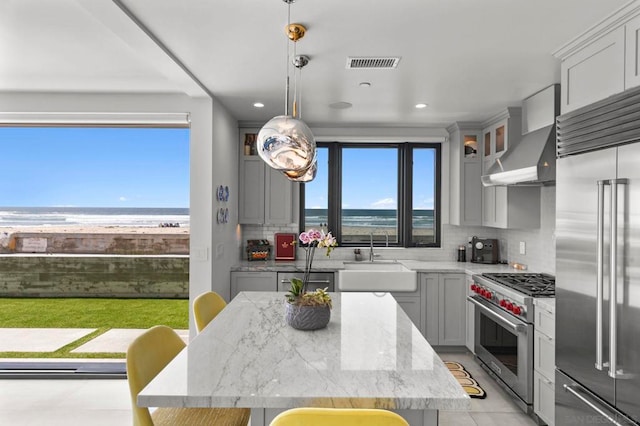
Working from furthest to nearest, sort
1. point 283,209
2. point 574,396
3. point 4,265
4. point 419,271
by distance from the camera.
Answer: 1. point 4,265
2. point 283,209
3. point 419,271
4. point 574,396

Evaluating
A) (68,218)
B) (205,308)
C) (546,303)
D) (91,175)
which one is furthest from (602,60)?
(68,218)

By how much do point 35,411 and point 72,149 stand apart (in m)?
9.59

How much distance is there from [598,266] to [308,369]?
5.31 ft

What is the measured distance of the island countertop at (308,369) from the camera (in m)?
1.21

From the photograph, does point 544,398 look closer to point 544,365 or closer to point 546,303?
point 544,365

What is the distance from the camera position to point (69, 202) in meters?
10.3

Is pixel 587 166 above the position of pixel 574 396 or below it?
above

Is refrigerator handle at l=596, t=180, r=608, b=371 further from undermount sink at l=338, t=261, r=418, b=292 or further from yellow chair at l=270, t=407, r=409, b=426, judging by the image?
undermount sink at l=338, t=261, r=418, b=292

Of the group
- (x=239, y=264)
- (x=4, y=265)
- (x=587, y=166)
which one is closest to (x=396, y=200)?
(x=239, y=264)

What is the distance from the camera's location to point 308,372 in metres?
1.39

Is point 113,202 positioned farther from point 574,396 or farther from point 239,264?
point 574,396

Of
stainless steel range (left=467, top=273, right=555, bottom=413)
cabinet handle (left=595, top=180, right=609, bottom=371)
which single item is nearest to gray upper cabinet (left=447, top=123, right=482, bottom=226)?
stainless steel range (left=467, top=273, right=555, bottom=413)

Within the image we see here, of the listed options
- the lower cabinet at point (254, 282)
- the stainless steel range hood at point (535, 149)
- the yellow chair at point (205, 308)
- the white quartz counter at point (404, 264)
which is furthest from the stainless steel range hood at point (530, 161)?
the yellow chair at point (205, 308)

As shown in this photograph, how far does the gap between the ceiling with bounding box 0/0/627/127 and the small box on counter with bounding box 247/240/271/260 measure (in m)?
1.67
